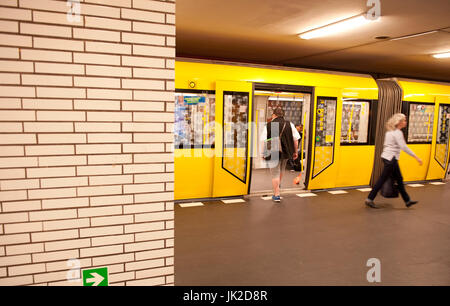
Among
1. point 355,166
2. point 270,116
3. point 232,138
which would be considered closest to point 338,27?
point 232,138

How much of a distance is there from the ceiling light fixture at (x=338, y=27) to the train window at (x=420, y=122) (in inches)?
143

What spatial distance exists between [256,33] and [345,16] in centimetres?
164

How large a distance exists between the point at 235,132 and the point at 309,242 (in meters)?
2.55

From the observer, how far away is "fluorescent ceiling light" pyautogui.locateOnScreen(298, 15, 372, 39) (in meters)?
4.59

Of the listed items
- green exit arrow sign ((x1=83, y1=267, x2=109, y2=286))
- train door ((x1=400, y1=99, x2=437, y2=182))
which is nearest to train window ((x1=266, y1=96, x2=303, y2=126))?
train door ((x1=400, y1=99, x2=437, y2=182))

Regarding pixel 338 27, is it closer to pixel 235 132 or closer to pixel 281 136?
pixel 281 136

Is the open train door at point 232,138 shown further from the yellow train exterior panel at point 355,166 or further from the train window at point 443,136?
the train window at point 443,136

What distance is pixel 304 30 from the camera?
530 cm

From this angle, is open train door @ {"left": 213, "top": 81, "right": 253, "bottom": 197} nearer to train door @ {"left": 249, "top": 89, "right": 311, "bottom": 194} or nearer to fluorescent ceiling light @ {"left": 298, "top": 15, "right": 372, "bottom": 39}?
fluorescent ceiling light @ {"left": 298, "top": 15, "right": 372, "bottom": 39}

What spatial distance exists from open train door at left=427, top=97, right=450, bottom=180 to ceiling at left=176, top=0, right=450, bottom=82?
3.87 ft

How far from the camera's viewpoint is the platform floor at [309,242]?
326cm

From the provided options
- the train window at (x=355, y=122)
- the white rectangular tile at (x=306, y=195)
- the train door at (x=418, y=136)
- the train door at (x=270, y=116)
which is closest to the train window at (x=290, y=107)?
the train door at (x=270, y=116)
